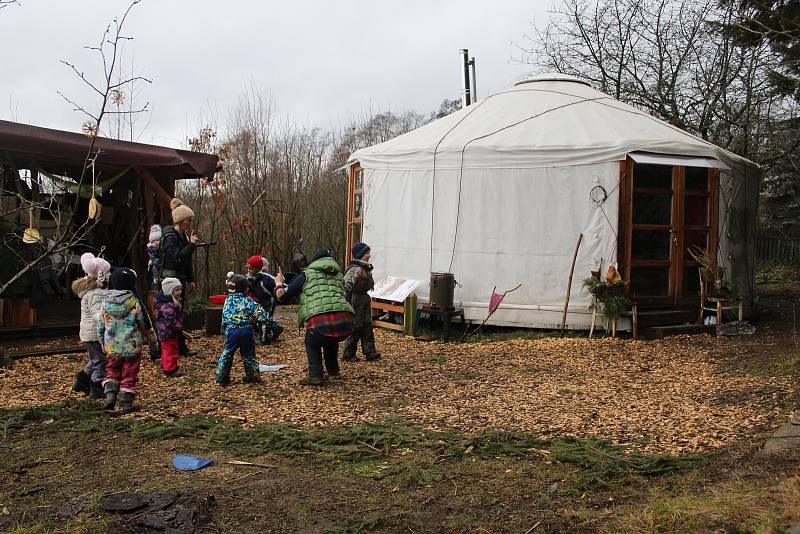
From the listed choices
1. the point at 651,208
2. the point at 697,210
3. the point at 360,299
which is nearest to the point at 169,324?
the point at 360,299

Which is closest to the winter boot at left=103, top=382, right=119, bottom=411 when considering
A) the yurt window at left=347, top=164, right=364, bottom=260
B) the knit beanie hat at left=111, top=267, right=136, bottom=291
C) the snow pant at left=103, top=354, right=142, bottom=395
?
the snow pant at left=103, top=354, right=142, bottom=395

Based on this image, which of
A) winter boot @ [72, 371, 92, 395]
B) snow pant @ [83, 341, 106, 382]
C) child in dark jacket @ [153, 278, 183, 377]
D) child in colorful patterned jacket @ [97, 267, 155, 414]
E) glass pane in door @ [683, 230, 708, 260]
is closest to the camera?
child in colorful patterned jacket @ [97, 267, 155, 414]

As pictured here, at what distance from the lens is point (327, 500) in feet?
10.6

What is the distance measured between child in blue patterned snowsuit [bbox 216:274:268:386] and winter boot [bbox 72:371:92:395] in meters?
0.93

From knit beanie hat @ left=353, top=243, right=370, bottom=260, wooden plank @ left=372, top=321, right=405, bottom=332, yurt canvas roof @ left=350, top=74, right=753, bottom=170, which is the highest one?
yurt canvas roof @ left=350, top=74, right=753, bottom=170

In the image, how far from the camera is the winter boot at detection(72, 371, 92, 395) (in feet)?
17.1

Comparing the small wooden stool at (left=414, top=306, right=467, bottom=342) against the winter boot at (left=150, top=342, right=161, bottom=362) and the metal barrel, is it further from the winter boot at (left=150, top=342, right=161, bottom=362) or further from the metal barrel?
the winter boot at (left=150, top=342, right=161, bottom=362)

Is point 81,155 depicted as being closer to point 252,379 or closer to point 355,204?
point 252,379

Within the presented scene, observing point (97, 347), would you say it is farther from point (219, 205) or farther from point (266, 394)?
point (219, 205)

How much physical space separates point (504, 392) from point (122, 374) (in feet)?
9.29

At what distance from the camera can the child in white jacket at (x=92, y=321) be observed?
507 cm

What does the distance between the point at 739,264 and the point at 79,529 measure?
8642 millimetres

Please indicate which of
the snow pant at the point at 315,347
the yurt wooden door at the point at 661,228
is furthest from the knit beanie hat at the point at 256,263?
the yurt wooden door at the point at 661,228

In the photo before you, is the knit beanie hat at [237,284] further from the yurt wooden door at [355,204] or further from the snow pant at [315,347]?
the yurt wooden door at [355,204]
